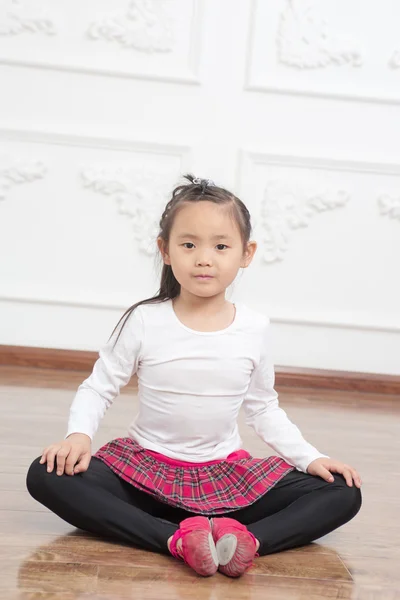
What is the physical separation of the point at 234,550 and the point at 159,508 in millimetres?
193

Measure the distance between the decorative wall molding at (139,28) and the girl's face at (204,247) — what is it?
1281 millimetres

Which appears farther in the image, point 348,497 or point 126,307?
point 126,307

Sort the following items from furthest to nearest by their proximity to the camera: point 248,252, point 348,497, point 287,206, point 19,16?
1. point 287,206
2. point 19,16
3. point 248,252
4. point 348,497

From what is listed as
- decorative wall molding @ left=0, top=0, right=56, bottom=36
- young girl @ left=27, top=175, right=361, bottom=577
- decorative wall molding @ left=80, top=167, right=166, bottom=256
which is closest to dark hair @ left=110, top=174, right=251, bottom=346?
young girl @ left=27, top=175, right=361, bottom=577

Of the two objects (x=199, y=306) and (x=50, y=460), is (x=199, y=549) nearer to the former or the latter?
(x=50, y=460)

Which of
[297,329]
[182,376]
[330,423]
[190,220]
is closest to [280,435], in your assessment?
[182,376]

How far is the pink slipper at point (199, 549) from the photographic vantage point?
105 centimetres

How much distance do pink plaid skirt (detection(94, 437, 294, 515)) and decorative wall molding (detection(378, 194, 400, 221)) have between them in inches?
54.4

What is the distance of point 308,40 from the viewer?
7.96ft

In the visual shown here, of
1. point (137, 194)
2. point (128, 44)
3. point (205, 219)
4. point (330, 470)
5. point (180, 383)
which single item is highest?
point (128, 44)

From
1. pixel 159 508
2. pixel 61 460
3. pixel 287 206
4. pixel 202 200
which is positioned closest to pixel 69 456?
pixel 61 460

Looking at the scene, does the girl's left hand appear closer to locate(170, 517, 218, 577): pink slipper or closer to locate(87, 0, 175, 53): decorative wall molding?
Answer: locate(170, 517, 218, 577): pink slipper

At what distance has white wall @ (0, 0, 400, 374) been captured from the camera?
240 cm

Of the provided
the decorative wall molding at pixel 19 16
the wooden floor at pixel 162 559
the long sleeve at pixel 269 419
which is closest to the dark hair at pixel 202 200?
the long sleeve at pixel 269 419
